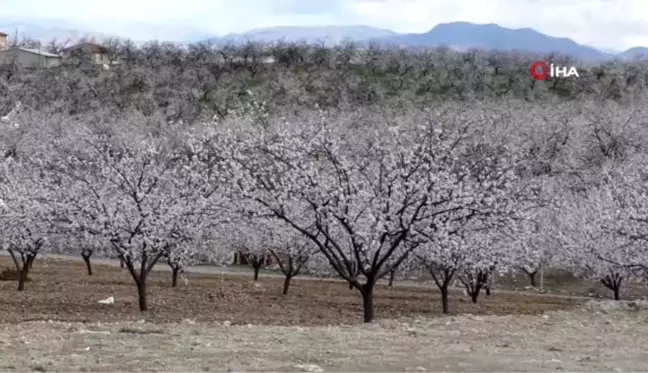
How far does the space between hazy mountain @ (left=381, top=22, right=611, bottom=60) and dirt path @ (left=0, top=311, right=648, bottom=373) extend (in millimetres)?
102446

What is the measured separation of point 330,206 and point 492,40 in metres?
122

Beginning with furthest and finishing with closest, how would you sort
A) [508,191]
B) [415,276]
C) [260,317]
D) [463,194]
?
1. [415,276]
2. [260,317]
3. [508,191]
4. [463,194]

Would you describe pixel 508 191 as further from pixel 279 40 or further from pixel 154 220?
pixel 279 40

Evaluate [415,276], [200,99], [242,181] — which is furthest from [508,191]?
[200,99]

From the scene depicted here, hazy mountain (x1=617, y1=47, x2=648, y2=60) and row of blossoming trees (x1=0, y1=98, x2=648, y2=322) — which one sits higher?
hazy mountain (x1=617, y1=47, x2=648, y2=60)

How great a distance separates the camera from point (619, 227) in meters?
19.9

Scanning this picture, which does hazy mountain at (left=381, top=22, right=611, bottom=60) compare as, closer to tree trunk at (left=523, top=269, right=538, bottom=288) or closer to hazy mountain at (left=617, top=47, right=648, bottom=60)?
hazy mountain at (left=617, top=47, right=648, bottom=60)

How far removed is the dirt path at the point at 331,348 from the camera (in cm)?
780

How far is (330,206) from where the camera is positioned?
1394 cm

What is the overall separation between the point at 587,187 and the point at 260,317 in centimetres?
2947

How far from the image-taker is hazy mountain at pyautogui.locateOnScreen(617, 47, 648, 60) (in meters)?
109

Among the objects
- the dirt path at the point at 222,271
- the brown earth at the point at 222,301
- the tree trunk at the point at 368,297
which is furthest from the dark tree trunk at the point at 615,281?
the tree trunk at the point at 368,297

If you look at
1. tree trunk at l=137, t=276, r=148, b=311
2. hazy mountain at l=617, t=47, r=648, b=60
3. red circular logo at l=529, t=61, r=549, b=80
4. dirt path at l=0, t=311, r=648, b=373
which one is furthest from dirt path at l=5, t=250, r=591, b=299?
hazy mountain at l=617, t=47, r=648, b=60
